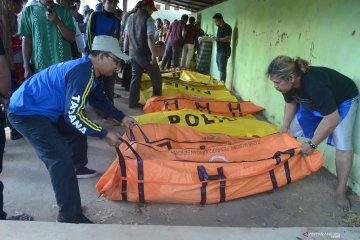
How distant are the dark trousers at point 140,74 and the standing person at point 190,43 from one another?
4.31 m

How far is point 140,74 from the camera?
5.37m

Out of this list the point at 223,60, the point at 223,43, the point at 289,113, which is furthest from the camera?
the point at 223,60

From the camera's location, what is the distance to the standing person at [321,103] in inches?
97.2

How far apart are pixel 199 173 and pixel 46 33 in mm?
2001

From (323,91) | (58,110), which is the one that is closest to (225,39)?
(323,91)

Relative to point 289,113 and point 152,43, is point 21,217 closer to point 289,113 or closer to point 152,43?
point 289,113

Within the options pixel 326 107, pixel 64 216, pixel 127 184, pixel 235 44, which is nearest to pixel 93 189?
pixel 127 184

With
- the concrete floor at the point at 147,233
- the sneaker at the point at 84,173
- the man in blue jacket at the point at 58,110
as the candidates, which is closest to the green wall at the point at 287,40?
the concrete floor at the point at 147,233

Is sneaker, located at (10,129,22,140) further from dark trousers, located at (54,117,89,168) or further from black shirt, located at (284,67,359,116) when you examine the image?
black shirt, located at (284,67,359,116)

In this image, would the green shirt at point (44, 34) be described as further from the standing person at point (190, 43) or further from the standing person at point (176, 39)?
the standing person at point (190, 43)

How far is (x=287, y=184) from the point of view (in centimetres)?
305

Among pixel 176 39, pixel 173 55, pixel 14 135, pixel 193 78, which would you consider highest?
pixel 176 39

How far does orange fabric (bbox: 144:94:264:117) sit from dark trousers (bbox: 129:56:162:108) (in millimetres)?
537

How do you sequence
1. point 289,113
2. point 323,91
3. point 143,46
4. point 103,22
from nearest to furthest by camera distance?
point 323,91
point 289,113
point 103,22
point 143,46
